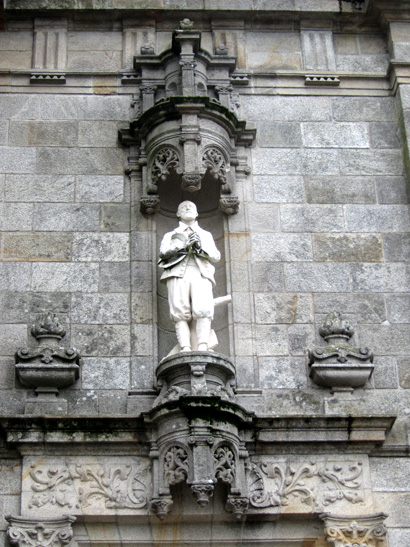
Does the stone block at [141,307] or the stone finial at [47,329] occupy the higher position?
the stone block at [141,307]

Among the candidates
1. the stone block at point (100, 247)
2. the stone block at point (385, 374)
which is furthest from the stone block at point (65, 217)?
the stone block at point (385, 374)

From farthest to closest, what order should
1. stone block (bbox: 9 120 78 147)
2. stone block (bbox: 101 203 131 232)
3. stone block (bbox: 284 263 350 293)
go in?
stone block (bbox: 9 120 78 147) → stone block (bbox: 101 203 131 232) → stone block (bbox: 284 263 350 293)

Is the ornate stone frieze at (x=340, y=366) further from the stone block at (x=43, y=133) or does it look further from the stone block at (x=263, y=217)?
the stone block at (x=43, y=133)

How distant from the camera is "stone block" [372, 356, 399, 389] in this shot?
1274 cm

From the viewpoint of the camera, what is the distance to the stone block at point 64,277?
517 inches

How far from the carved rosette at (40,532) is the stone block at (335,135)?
17.7 ft

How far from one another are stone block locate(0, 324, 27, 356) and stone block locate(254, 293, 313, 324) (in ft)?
8.22

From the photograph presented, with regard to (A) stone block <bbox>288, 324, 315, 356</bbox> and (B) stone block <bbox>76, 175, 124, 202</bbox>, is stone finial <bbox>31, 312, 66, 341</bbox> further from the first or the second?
(A) stone block <bbox>288, 324, 315, 356</bbox>

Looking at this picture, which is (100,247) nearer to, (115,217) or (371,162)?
(115,217)

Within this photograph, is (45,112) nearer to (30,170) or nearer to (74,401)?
(30,170)

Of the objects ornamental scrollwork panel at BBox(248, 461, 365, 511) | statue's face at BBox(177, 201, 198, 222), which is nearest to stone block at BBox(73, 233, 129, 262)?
statue's face at BBox(177, 201, 198, 222)

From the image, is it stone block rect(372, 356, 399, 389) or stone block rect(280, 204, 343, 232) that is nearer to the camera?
stone block rect(372, 356, 399, 389)

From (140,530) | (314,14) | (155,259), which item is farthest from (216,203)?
(140,530)

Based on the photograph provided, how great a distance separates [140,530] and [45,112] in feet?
17.2
